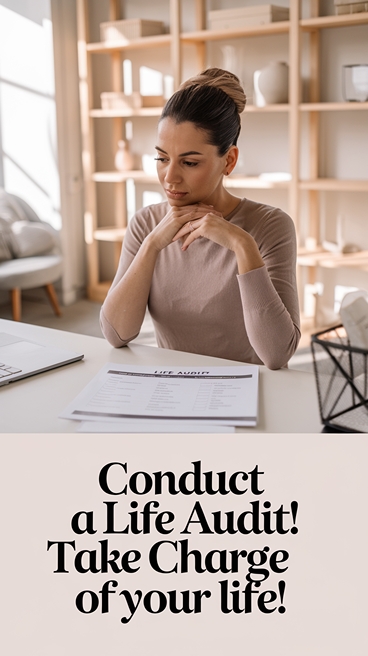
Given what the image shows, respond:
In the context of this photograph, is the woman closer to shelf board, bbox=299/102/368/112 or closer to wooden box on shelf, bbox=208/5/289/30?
shelf board, bbox=299/102/368/112

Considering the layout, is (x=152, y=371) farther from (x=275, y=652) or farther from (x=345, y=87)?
(x=345, y=87)

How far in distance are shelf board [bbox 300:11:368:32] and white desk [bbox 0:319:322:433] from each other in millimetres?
2559

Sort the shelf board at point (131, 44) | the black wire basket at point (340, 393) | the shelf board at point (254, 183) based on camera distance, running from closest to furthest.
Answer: the black wire basket at point (340, 393), the shelf board at point (254, 183), the shelf board at point (131, 44)

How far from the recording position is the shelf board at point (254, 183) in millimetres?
3752

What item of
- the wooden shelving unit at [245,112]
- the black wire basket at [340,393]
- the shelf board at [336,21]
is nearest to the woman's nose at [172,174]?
the black wire basket at [340,393]

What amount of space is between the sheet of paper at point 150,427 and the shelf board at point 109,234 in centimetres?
348

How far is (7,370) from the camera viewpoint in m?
1.26

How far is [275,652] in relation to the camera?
907mm

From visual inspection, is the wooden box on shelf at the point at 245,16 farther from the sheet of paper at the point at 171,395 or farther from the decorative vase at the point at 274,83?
the sheet of paper at the point at 171,395

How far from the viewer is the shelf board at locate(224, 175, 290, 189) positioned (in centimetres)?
375

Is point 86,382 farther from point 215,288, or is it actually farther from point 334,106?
point 334,106

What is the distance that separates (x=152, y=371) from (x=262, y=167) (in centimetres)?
307

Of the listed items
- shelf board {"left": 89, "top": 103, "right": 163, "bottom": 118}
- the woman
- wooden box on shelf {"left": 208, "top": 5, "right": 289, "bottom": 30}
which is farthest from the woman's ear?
shelf board {"left": 89, "top": 103, "right": 163, "bottom": 118}

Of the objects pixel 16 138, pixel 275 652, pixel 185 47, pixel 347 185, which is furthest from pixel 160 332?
pixel 16 138
